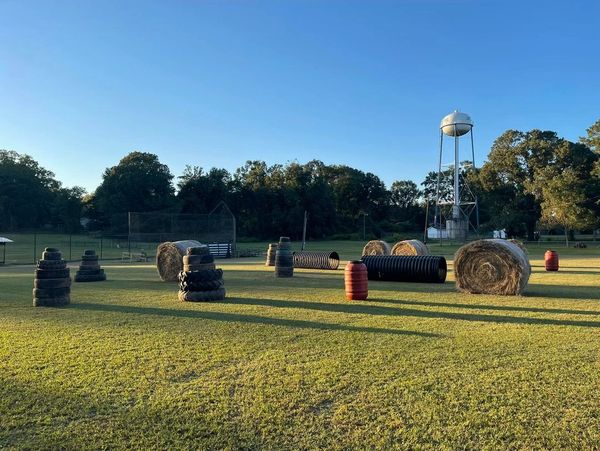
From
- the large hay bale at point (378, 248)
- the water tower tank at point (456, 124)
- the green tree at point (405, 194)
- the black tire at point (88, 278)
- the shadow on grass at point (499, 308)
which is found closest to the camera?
the shadow on grass at point (499, 308)

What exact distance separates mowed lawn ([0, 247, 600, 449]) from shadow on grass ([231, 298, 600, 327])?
8cm

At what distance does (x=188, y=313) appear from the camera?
912 centimetres

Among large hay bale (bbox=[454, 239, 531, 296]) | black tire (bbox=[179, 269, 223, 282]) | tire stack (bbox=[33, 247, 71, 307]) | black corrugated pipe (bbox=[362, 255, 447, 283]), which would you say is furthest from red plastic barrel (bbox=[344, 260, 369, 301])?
tire stack (bbox=[33, 247, 71, 307])

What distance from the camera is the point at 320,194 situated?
7525 centimetres

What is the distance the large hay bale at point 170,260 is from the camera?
51.9ft

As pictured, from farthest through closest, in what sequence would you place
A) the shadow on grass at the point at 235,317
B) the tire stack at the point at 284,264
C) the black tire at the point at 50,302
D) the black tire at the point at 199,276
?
the tire stack at the point at 284,264 < the black tire at the point at 199,276 < the black tire at the point at 50,302 < the shadow on grass at the point at 235,317

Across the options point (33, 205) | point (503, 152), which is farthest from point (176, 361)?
point (33, 205)

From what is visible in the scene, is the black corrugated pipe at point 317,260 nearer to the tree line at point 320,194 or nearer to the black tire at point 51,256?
the black tire at point 51,256

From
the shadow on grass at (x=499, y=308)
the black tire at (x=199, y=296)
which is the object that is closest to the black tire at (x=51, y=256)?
the black tire at (x=199, y=296)

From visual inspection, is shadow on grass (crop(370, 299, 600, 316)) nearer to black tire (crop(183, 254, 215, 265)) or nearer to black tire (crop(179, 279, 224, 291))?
black tire (crop(179, 279, 224, 291))

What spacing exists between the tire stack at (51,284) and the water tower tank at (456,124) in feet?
149

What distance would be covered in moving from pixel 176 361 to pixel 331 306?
4692 mm

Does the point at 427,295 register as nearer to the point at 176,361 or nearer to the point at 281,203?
the point at 176,361

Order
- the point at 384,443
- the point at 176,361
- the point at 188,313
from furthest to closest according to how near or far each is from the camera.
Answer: the point at 188,313, the point at 176,361, the point at 384,443
